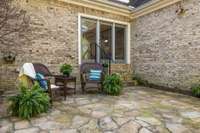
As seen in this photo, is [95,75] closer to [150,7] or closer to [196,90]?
[196,90]

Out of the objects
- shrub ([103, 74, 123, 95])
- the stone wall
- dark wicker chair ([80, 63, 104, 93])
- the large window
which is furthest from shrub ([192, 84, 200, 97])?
the large window

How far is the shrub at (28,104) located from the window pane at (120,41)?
4.60m

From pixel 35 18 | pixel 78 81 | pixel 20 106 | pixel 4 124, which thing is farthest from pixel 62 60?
pixel 4 124

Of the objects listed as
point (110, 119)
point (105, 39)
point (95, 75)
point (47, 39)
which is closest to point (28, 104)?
point (110, 119)

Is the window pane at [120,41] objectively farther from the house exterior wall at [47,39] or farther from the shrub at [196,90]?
the shrub at [196,90]

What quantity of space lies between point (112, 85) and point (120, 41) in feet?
9.75

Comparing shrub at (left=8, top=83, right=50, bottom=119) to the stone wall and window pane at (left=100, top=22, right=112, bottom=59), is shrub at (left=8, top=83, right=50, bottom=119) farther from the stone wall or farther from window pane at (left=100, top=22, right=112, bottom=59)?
the stone wall

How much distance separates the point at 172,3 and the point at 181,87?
2907 millimetres

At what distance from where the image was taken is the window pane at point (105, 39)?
7.02 meters

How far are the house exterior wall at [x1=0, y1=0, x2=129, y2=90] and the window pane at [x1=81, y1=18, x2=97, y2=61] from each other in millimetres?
→ 333

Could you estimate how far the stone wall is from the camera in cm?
532

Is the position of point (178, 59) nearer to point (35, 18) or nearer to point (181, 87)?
point (181, 87)

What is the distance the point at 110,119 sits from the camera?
309 centimetres

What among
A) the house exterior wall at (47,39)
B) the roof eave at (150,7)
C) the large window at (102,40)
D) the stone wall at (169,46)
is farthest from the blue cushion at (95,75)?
the roof eave at (150,7)
